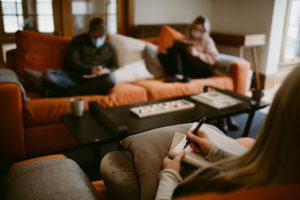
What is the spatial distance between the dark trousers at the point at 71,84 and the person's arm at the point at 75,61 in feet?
0.35

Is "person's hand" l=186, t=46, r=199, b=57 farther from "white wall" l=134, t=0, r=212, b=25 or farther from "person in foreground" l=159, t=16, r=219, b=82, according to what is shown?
"white wall" l=134, t=0, r=212, b=25

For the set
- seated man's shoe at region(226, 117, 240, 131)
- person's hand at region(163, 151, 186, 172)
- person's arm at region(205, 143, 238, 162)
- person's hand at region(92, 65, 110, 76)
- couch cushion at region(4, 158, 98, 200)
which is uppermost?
person's arm at region(205, 143, 238, 162)

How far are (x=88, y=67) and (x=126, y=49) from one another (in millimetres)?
546

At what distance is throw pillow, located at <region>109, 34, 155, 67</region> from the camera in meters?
3.07

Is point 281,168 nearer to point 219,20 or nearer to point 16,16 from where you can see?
point 16,16

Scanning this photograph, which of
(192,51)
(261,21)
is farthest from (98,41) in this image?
(261,21)

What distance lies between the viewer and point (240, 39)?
386cm

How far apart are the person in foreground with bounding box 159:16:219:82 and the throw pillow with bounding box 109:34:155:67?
0.86 feet

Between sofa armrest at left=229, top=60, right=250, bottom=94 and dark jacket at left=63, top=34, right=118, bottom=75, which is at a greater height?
dark jacket at left=63, top=34, right=118, bottom=75

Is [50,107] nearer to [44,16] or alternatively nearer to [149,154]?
[149,154]

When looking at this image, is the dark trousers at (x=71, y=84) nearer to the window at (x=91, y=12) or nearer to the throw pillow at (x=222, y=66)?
the throw pillow at (x=222, y=66)

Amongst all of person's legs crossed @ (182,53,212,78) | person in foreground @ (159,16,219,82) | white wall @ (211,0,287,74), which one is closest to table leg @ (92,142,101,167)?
person in foreground @ (159,16,219,82)

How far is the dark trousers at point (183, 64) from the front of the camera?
3.06 metres

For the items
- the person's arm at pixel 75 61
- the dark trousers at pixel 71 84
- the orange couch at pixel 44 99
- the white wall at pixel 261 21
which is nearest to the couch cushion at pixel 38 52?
the orange couch at pixel 44 99
